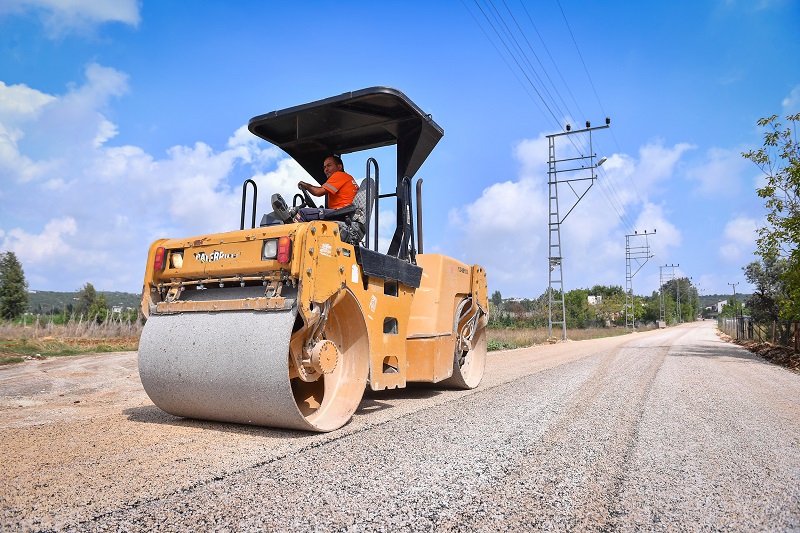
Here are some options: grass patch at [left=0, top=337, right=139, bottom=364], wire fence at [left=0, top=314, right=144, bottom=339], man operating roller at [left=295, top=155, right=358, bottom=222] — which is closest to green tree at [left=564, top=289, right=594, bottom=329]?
wire fence at [left=0, top=314, right=144, bottom=339]

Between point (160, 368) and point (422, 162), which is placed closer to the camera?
point (160, 368)

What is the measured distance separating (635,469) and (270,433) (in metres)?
2.43

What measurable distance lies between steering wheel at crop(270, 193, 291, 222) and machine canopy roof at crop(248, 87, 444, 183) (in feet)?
3.27

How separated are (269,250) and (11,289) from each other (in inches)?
1658

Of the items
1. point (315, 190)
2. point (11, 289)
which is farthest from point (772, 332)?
point (11, 289)

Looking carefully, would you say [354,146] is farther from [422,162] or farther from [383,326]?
[383,326]

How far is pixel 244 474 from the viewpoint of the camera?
9.33 ft

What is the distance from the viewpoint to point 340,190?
16.7 ft

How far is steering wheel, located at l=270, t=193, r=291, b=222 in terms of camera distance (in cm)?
465

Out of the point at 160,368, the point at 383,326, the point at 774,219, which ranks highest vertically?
the point at 774,219

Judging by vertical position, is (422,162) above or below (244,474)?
above

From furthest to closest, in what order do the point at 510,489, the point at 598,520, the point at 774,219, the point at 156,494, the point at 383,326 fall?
1. the point at 774,219
2. the point at 383,326
3. the point at 510,489
4. the point at 156,494
5. the point at 598,520

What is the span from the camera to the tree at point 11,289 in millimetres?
36750

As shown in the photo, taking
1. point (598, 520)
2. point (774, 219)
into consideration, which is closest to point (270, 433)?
point (598, 520)
